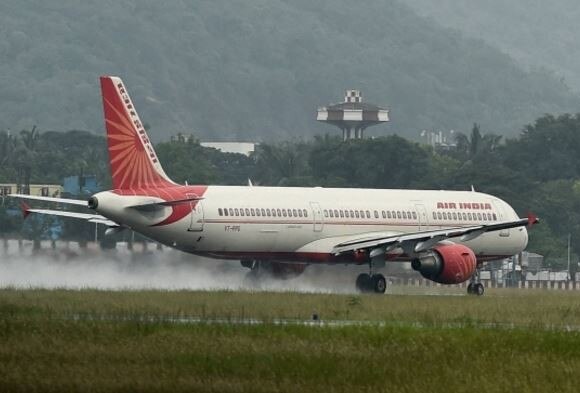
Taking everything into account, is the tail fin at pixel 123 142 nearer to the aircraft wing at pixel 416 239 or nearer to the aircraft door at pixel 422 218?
the aircraft wing at pixel 416 239

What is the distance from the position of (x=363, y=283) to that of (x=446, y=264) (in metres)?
3.81

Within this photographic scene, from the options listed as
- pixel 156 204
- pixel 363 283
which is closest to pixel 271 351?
pixel 156 204

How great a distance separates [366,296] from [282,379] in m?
31.5

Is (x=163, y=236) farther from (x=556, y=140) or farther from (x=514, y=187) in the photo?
(x=556, y=140)

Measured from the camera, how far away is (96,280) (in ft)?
248

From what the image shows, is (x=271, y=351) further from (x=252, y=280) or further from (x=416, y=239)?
(x=252, y=280)

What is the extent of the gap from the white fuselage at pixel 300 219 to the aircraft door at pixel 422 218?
0.04m

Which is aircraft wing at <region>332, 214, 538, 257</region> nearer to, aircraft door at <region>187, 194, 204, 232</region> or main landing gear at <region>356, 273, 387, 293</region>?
main landing gear at <region>356, 273, 387, 293</region>

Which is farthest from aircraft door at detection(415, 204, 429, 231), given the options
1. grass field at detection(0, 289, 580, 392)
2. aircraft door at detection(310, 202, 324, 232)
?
grass field at detection(0, 289, 580, 392)

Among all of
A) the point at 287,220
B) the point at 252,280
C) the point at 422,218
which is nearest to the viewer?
the point at 287,220

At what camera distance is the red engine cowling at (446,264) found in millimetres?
72188

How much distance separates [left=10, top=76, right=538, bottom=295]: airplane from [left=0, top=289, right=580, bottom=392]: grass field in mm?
14195

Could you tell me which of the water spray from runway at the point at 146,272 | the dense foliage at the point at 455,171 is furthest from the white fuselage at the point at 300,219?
the dense foliage at the point at 455,171

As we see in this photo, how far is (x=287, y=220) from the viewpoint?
7300cm
